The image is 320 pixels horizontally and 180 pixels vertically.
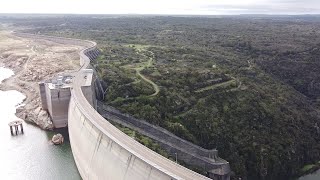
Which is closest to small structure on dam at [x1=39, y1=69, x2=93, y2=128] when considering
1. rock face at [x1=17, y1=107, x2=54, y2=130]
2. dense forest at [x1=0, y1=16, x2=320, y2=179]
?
rock face at [x1=17, y1=107, x2=54, y2=130]

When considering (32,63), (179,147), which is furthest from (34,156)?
(32,63)

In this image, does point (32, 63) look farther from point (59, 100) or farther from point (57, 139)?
point (57, 139)

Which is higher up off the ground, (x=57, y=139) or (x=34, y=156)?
(x=57, y=139)

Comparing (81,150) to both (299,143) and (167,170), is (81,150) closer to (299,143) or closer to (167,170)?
(167,170)

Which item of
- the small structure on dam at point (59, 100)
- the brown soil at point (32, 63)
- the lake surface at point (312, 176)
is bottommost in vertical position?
the lake surface at point (312, 176)

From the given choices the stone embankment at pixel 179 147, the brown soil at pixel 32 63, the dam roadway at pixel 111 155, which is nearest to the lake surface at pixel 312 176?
the stone embankment at pixel 179 147

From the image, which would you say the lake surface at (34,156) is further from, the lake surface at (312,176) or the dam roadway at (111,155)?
the lake surface at (312,176)
